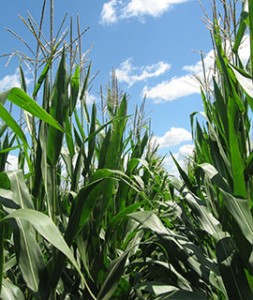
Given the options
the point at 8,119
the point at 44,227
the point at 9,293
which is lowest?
the point at 9,293

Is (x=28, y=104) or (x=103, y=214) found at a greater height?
(x=28, y=104)

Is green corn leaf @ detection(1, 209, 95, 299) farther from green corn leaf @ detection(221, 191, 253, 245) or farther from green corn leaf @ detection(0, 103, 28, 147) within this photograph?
green corn leaf @ detection(221, 191, 253, 245)

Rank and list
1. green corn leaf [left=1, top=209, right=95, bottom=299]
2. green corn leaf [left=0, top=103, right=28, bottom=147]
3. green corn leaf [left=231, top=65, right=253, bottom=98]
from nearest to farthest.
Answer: green corn leaf [left=1, top=209, right=95, bottom=299]
green corn leaf [left=0, top=103, right=28, bottom=147]
green corn leaf [left=231, top=65, right=253, bottom=98]

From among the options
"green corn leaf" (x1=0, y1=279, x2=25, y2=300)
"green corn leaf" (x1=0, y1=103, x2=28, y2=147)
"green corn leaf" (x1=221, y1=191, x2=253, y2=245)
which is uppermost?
"green corn leaf" (x1=0, y1=103, x2=28, y2=147)

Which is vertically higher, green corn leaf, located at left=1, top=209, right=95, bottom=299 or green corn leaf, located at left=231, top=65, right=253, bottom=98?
green corn leaf, located at left=231, top=65, right=253, bottom=98

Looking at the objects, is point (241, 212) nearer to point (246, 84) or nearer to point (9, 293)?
point (246, 84)

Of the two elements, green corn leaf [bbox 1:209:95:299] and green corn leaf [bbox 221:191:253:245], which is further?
green corn leaf [bbox 221:191:253:245]

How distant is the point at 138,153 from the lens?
2049 mm

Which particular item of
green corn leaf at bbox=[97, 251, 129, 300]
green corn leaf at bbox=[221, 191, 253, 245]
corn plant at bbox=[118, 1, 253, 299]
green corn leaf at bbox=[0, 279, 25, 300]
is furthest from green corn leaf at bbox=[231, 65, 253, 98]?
green corn leaf at bbox=[0, 279, 25, 300]

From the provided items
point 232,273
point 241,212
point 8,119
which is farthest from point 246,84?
point 8,119

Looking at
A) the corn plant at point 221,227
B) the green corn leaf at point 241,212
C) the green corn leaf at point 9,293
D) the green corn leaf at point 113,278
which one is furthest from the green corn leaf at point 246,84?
the green corn leaf at point 9,293

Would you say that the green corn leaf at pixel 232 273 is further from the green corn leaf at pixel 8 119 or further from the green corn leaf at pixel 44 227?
the green corn leaf at pixel 8 119

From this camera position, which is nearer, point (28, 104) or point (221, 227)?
point (28, 104)

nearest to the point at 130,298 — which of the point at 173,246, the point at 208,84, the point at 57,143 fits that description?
the point at 173,246
